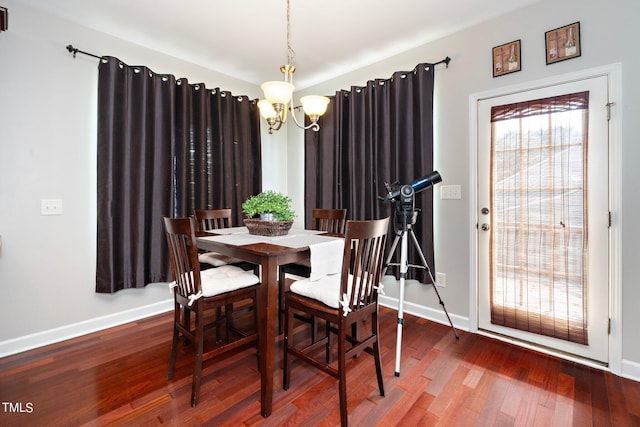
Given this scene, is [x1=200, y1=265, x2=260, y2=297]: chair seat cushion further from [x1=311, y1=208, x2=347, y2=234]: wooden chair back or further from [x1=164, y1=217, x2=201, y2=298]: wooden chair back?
[x1=311, y1=208, x2=347, y2=234]: wooden chair back

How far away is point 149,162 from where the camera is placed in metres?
2.81

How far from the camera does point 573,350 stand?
2.12 meters

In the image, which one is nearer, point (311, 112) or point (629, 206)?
point (629, 206)

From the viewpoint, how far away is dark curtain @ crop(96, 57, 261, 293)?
2564 mm

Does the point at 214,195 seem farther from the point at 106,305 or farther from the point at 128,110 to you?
the point at 106,305

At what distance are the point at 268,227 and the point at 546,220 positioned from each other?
2.05 meters

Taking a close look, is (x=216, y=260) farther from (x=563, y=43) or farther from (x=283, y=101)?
(x=563, y=43)

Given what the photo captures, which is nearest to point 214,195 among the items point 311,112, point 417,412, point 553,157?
point 311,112

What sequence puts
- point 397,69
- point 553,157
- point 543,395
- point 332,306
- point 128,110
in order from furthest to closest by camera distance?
point 397,69 < point 128,110 < point 553,157 < point 543,395 < point 332,306

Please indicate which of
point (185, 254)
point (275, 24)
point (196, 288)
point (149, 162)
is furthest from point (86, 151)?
point (275, 24)

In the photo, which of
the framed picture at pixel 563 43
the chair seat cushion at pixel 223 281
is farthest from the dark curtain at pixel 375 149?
the chair seat cushion at pixel 223 281

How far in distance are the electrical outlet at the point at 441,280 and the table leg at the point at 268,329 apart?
68.7 inches

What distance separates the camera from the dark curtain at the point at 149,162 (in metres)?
2.56

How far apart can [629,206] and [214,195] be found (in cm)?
339
